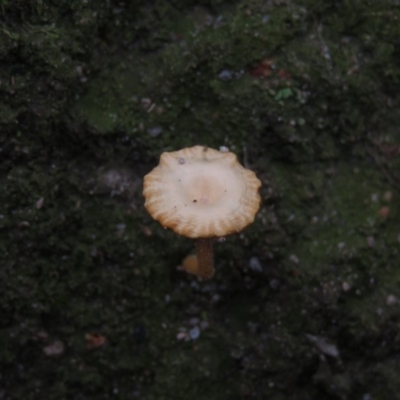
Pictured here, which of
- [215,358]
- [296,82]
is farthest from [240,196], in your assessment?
[215,358]

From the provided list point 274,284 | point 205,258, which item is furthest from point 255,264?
point 205,258

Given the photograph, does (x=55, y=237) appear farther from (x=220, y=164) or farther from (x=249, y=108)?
(x=249, y=108)

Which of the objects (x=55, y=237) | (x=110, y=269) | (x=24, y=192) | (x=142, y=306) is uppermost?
(x=24, y=192)

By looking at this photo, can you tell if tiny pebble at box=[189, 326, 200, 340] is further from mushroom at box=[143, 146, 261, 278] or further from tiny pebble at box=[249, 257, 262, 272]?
mushroom at box=[143, 146, 261, 278]

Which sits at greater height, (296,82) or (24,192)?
(296,82)

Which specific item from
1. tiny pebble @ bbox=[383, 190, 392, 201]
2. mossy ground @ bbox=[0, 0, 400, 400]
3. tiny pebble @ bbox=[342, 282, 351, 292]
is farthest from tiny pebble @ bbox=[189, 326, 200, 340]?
tiny pebble @ bbox=[383, 190, 392, 201]

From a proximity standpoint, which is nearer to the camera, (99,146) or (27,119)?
(27,119)
